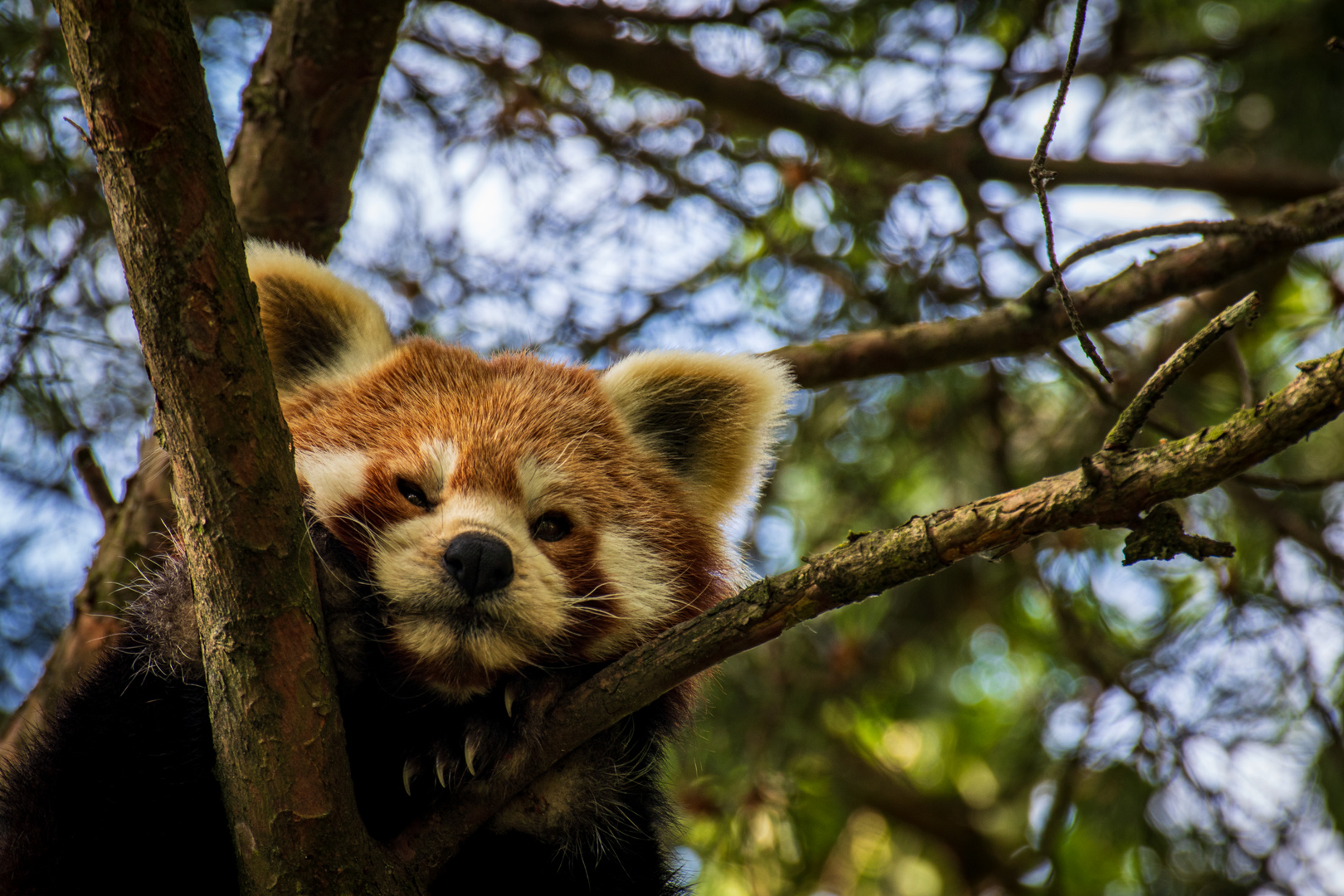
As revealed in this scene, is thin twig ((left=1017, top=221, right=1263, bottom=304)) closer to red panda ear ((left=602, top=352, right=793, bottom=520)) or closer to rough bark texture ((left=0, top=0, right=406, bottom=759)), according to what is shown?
red panda ear ((left=602, top=352, right=793, bottom=520))

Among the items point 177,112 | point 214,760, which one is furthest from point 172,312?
point 214,760

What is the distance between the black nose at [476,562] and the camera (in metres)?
1.82

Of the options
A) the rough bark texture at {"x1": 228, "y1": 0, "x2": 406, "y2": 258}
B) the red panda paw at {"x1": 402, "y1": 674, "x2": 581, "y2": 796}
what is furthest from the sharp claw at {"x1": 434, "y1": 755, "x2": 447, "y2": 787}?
the rough bark texture at {"x1": 228, "y1": 0, "x2": 406, "y2": 258}

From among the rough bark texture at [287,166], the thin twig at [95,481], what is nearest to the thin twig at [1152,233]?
the rough bark texture at [287,166]

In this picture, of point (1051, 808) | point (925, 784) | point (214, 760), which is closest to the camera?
point (214, 760)

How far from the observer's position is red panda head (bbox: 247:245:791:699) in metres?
1.88

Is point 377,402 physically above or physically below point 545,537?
above

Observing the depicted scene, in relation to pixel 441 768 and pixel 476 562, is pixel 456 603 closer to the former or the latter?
pixel 476 562

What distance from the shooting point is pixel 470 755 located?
5.90 feet

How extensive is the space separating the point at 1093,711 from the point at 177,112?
12.5 feet

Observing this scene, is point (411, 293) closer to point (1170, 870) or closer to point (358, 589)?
point (358, 589)

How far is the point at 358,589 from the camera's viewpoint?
1.89 metres

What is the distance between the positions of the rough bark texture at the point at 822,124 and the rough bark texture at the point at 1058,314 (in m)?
1.00

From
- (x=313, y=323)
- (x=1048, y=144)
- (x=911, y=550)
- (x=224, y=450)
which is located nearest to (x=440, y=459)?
(x=224, y=450)
